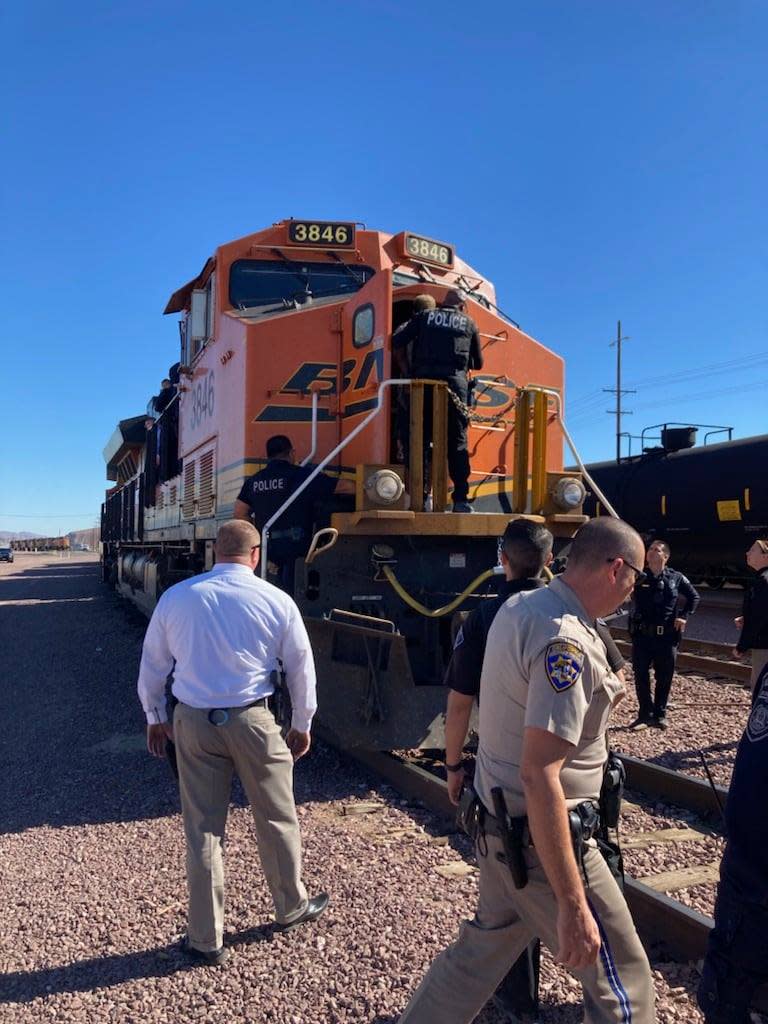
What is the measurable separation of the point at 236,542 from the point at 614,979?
2229 mm

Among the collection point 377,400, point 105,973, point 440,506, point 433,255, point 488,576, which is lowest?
point 105,973

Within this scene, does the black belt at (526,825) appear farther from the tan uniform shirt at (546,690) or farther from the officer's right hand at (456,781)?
the officer's right hand at (456,781)

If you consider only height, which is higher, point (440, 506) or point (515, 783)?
point (440, 506)

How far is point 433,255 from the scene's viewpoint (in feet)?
23.1

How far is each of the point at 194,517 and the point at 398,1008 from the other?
5.64 m

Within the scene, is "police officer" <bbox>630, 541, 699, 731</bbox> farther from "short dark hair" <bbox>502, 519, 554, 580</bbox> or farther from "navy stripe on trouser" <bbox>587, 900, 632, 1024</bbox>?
"navy stripe on trouser" <bbox>587, 900, 632, 1024</bbox>

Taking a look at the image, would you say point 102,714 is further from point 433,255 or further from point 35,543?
point 35,543

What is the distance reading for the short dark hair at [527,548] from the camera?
3.14 meters

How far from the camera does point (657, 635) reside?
22.6ft

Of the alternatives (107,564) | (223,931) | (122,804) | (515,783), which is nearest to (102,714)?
(122,804)

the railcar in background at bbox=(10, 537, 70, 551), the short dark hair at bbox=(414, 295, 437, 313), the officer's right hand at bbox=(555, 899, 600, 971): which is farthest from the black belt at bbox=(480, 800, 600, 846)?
the railcar in background at bbox=(10, 537, 70, 551)

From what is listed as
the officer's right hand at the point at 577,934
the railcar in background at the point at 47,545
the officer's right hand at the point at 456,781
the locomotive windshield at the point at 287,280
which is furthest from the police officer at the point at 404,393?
the railcar in background at the point at 47,545

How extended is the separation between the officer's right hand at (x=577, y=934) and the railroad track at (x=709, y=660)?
7.39 m

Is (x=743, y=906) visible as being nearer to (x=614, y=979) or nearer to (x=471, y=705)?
(x=614, y=979)
